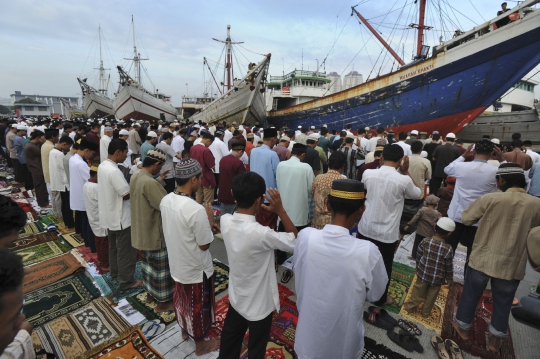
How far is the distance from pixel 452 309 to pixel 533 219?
1.42m

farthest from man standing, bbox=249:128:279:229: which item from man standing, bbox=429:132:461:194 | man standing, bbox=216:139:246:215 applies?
man standing, bbox=429:132:461:194

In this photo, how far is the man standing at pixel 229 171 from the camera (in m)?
4.12

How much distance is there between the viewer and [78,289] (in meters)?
3.31

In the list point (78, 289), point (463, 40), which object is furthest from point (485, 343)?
point (463, 40)

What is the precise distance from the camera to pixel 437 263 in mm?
2648

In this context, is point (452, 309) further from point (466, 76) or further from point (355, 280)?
point (466, 76)

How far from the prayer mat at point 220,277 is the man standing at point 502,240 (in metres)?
2.62

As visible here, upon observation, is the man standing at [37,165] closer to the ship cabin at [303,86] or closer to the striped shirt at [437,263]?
the striped shirt at [437,263]

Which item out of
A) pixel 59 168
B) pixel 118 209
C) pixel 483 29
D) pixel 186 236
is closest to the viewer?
pixel 186 236

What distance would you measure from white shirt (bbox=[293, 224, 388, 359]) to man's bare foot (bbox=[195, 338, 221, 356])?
1.17 metres

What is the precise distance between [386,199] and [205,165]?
11.4 feet

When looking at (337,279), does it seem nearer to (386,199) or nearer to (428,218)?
(386,199)

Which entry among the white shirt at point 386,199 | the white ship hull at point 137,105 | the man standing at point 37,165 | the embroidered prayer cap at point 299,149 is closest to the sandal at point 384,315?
the white shirt at point 386,199

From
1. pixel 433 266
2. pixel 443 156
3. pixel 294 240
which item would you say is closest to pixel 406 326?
pixel 433 266
